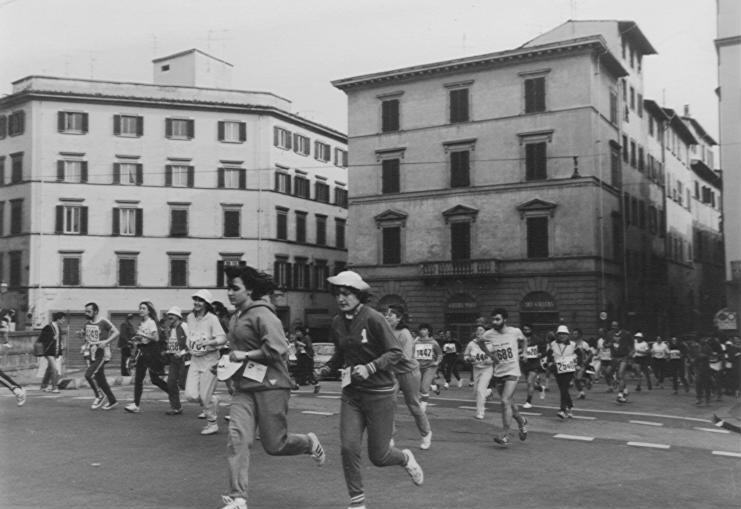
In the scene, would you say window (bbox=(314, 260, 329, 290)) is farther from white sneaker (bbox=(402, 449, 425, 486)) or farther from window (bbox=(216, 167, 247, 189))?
white sneaker (bbox=(402, 449, 425, 486))

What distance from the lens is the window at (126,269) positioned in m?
51.6

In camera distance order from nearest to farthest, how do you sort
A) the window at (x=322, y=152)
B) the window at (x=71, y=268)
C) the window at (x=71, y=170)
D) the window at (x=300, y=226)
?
the window at (x=71, y=268) → the window at (x=71, y=170) → the window at (x=300, y=226) → the window at (x=322, y=152)

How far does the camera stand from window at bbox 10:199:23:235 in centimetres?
5150

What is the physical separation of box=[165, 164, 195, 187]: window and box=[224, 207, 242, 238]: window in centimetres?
291

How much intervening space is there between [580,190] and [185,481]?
1443 inches

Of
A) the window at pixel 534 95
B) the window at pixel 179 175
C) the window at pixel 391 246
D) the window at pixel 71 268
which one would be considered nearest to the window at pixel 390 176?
the window at pixel 391 246

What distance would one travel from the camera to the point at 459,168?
45812 mm

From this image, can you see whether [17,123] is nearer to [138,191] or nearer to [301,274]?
[138,191]

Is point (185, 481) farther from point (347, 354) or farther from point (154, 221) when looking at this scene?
point (154, 221)

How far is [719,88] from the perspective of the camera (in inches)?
1486

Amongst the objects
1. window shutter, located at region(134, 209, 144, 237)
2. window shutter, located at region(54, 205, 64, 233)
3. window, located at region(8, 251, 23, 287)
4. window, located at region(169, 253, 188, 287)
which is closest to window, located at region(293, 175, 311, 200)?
window, located at region(169, 253, 188, 287)

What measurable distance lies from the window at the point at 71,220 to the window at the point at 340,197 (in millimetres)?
18755

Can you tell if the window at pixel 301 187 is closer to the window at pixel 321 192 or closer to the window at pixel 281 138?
the window at pixel 321 192

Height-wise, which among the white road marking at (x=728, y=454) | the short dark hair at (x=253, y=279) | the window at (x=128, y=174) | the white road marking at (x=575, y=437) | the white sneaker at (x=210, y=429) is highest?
the window at (x=128, y=174)
